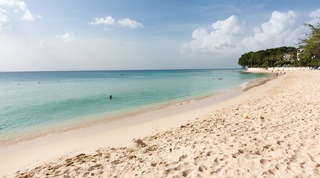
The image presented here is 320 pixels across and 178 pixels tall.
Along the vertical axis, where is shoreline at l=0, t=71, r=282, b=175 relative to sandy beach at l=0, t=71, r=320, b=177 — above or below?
below

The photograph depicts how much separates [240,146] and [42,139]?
8670 mm

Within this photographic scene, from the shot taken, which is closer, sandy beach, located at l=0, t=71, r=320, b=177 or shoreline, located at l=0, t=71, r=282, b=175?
sandy beach, located at l=0, t=71, r=320, b=177

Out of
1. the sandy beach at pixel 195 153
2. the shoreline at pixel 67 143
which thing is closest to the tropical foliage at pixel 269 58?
the sandy beach at pixel 195 153

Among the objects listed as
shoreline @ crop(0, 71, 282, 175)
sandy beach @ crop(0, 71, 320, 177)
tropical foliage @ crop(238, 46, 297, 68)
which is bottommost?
shoreline @ crop(0, 71, 282, 175)

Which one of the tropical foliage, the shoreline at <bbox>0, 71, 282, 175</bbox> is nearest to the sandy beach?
the shoreline at <bbox>0, 71, 282, 175</bbox>

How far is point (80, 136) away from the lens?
9383mm

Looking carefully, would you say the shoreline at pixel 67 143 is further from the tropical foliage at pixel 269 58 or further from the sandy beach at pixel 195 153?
the tropical foliage at pixel 269 58

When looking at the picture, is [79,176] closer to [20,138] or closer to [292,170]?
[292,170]

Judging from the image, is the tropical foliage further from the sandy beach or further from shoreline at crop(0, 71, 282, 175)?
shoreline at crop(0, 71, 282, 175)

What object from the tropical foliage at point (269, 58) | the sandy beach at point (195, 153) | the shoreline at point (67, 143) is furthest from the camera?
the tropical foliage at point (269, 58)

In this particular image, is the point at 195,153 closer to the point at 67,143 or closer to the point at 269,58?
the point at 67,143

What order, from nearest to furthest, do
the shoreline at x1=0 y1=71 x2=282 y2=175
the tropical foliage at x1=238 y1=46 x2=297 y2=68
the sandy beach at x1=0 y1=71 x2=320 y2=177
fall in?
the sandy beach at x1=0 y1=71 x2=320 y2=177, the shoreline at x1=0 y1=71 x2=282 y2=175, the tropical foliage at x1=238 y1=46 x2=297 y2=68

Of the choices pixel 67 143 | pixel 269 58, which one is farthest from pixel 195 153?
pixel 269 58

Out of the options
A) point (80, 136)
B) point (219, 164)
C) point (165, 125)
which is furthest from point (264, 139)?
point (80, 136)
